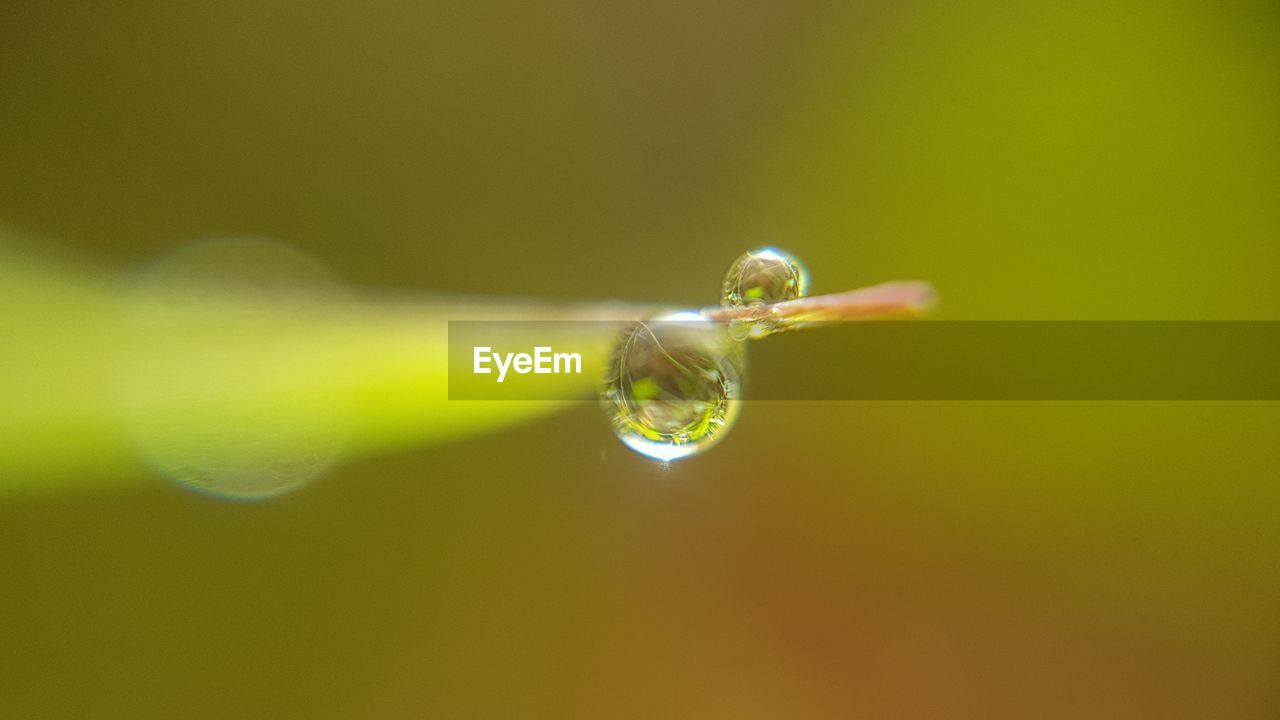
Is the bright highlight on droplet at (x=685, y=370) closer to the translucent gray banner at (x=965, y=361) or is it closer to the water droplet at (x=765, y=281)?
the water droplet at (x=765, y=281)

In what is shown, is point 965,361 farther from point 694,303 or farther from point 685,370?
point 685,370

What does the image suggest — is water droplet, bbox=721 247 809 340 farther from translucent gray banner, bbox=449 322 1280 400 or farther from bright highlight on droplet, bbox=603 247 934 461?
translucent gray banner, bbox=449 322 1280 400

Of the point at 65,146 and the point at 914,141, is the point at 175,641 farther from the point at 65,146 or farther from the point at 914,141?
the point at 914,141

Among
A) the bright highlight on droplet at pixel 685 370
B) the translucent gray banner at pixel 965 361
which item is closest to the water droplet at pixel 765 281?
the bright highlight on droplet at pixel 685 370

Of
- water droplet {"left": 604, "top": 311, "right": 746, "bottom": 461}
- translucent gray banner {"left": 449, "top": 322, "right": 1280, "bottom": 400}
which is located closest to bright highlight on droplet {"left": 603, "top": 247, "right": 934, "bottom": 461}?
water droplet {"left": 604, "top": 311, "right": 746, "bottom": 461}

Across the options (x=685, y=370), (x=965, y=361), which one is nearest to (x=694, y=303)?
(x=965, y=361)
